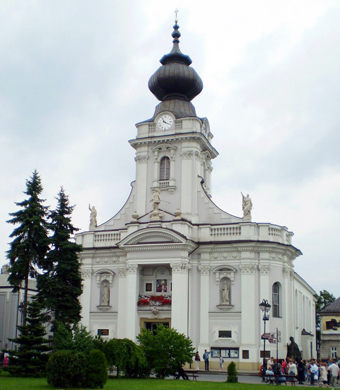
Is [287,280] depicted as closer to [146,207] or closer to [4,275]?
[146,207]

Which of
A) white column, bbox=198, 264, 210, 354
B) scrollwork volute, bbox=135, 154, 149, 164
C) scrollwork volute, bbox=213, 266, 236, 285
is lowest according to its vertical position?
white column, bbox=198, 264, 210, 354

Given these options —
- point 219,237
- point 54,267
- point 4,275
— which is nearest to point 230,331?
point 219,237

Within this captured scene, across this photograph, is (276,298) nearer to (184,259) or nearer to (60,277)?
(184,259)

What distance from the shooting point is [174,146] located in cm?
4534

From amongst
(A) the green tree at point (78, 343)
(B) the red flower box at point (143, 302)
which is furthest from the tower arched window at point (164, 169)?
(A) the green tree at point (78, 343)

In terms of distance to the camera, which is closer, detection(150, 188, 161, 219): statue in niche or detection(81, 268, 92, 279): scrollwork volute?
detection(150, 188, 161, 219): statue in niche

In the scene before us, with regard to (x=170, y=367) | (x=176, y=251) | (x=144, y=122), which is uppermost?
(x=144, y=122)

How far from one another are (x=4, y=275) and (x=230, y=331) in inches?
1326

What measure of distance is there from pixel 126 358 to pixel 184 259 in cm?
1431

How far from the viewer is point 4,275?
210 feet

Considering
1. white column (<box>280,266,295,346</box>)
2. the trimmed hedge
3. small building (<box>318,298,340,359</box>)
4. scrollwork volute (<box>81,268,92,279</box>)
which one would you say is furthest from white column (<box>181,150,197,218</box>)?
small building (<box>318,298,340,359</box>)

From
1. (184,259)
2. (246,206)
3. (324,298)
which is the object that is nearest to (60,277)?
(184,259)

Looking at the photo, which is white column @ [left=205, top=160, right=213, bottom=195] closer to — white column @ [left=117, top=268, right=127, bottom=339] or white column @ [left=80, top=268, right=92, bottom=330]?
white column @ [left=117, top=268, right=127, bottom=339]

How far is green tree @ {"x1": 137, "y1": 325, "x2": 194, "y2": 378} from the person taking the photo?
93.7ft
